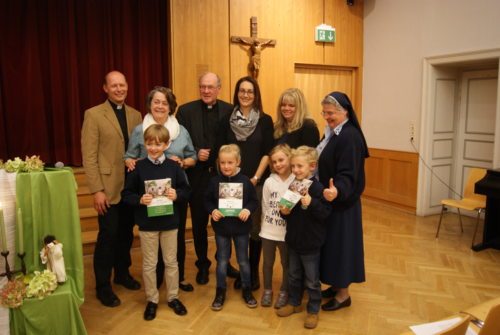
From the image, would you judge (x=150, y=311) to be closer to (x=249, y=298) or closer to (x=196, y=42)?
(x=249, y=298)

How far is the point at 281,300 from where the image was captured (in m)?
3.02

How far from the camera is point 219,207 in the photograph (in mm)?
2881

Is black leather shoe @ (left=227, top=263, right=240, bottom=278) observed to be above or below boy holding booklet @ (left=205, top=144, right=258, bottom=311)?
below

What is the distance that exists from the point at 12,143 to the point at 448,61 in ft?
18.2

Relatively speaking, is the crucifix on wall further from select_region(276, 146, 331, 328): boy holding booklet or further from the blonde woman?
select_region(276, 146, 331, 328): boy holding booklet

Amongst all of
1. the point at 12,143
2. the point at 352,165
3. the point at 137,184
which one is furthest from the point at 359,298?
the point at 12,143

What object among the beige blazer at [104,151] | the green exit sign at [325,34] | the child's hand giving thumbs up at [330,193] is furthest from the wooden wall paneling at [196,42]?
the child's hand giving thumbs up at [330,193]

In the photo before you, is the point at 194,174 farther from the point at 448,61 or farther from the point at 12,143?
the point at 448,61

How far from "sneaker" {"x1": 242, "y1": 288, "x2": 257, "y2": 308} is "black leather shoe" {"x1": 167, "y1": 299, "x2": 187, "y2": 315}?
0.45 metres

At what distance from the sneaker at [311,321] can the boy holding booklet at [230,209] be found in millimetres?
442

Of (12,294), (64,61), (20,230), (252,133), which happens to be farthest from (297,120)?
(64,61)

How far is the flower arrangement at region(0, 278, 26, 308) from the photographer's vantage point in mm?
2141

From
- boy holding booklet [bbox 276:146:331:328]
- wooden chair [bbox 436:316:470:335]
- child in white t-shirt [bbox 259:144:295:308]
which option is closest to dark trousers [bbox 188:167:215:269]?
child in white t-shirt [bbox 259:144:295:308]

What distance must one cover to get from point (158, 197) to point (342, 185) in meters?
1.21
